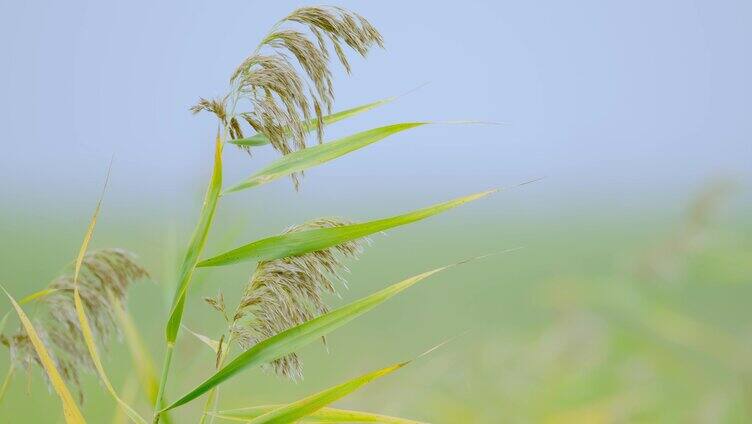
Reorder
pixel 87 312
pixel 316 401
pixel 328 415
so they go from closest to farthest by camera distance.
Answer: pixel 316 401 → pixel 328 415 → pixel 87 312

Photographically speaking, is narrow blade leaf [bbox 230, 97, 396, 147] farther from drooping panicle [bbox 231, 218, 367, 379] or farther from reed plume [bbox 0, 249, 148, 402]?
reed plume [bbox 0, 249, 148, 402]

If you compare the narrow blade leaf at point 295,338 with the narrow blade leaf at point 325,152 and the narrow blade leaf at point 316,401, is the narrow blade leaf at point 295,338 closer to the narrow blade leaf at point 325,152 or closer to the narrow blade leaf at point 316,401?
the narrow blade leaf at point 316,401

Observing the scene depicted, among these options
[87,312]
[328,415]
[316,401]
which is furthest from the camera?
[87,312]

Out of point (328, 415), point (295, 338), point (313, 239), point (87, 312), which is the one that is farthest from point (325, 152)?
point (87, 312)

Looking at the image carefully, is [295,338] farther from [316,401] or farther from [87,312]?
[87,312]

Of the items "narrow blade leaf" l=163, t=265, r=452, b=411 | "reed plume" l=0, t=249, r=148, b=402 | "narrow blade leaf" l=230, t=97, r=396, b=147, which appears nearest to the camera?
"narrow blade leaf" l=163, t=265, r=452, b=411

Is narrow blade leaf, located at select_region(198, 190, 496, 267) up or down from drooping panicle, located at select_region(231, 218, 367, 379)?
up

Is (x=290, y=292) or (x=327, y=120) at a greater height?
(x=327, y=120)

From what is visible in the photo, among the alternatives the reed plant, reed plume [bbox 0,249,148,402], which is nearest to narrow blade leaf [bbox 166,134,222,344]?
the reed plant
